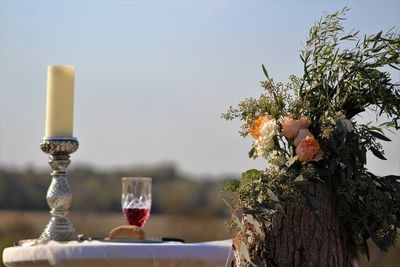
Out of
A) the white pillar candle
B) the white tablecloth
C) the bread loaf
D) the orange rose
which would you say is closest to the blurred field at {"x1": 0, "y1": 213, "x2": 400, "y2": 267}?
the white pillar candle

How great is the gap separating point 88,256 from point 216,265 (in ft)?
1.09

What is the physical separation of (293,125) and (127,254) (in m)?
0.79

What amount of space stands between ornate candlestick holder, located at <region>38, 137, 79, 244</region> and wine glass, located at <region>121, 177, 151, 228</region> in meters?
→ 0.18

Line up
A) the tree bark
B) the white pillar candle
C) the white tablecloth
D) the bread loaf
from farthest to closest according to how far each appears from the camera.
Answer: the white pillar candle, the bread loaf, the white tablecloth, the tree bark

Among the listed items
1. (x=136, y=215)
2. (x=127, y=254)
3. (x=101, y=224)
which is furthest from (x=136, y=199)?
(x=101, y=224)

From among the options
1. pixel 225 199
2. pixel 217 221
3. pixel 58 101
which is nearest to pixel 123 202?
pixel 58 101

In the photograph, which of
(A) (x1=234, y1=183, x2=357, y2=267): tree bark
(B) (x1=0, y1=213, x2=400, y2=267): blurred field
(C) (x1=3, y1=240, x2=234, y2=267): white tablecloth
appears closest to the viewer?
(A) (x1=234, y1=183, x2=357, y2=267): tree bark

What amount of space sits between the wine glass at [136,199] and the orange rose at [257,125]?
1.04 m

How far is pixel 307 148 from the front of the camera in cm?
152

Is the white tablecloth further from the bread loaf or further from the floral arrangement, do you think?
the floral arrangement

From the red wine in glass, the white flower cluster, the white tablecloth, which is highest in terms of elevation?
the white flower cluster

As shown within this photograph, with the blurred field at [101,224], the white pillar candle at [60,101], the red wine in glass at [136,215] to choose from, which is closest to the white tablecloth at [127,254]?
the red wine in glass at [136,215]

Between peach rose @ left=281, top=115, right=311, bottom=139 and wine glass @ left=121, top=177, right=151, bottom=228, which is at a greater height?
peach rose @ left=281, top=115, right=311, bottom=139

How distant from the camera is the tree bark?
1501 millimetres
